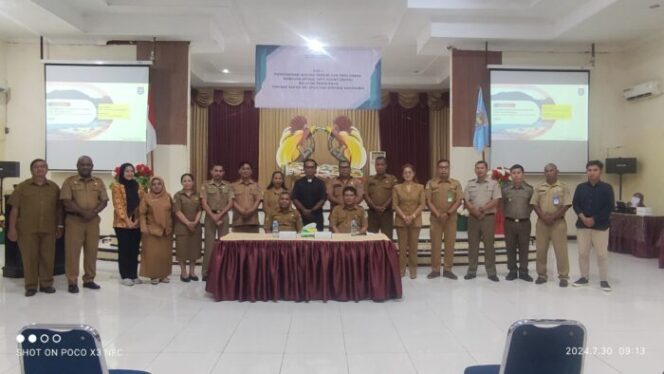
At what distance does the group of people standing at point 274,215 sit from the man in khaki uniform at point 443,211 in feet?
0.04

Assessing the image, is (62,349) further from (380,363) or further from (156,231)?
(156,231)

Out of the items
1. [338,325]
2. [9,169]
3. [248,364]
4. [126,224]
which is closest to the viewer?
[248,364]

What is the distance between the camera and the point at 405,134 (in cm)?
1513

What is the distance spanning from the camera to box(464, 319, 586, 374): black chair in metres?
1.88

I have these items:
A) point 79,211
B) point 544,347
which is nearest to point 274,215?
point 79,211

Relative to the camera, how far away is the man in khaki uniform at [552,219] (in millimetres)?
6055

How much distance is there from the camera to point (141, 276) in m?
6.03

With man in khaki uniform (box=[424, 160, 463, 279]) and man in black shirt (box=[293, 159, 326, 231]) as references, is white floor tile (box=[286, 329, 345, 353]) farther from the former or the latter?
man in khaki uniform (box=[424, 160, 463, 279])

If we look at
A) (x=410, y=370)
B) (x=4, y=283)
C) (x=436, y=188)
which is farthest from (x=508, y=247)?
(x=4, y=283)

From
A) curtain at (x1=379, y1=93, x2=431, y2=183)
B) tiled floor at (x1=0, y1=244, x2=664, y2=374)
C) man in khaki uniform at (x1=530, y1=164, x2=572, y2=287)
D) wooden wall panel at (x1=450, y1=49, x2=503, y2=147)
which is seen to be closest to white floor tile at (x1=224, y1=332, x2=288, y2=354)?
tiled floor at (x1=0, y1=244, x2=664, y2=374)

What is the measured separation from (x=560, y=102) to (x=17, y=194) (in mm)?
8574

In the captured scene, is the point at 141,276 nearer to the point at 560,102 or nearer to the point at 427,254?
the point at 427,254

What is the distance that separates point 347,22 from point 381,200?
3.79m

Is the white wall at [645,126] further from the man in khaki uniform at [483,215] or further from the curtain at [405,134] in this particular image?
the curtain at [405,134]
